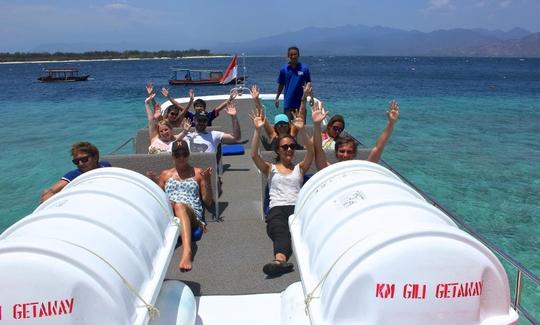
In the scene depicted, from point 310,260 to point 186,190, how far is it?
2.37m

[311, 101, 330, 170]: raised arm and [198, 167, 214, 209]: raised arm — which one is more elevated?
[311, 101, 330, 170]: raised arm

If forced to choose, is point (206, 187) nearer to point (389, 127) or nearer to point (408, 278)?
point (389, 127)

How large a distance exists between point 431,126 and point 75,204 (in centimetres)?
1682

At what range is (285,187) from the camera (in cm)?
410

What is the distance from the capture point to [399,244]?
178 centimetres

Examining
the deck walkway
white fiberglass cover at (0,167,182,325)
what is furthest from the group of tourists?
white fiberglass cover at (0,167,182,325)

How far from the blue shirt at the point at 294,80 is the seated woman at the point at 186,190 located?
9.80 feet

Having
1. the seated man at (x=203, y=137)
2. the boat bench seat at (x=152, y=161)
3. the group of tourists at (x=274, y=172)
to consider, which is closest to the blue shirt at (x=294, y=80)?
the seated man at (x=203, y=137)

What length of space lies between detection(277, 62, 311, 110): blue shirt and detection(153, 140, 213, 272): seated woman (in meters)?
2.99

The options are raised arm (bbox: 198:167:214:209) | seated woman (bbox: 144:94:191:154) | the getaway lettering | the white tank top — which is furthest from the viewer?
seated woman (bbox: 144:94:191:154)

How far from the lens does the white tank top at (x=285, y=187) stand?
409 centimetres

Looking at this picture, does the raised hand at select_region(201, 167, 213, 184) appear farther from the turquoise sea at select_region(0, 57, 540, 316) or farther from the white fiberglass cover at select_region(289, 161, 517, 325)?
the turquoise sea at select_region(0, 57, 540, 316)

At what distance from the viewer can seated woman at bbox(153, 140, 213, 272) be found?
3.86 metres

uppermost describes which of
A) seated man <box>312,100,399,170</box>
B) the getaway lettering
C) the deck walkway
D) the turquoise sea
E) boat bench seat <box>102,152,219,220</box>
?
seated man <box>312,100,399,170</box>
